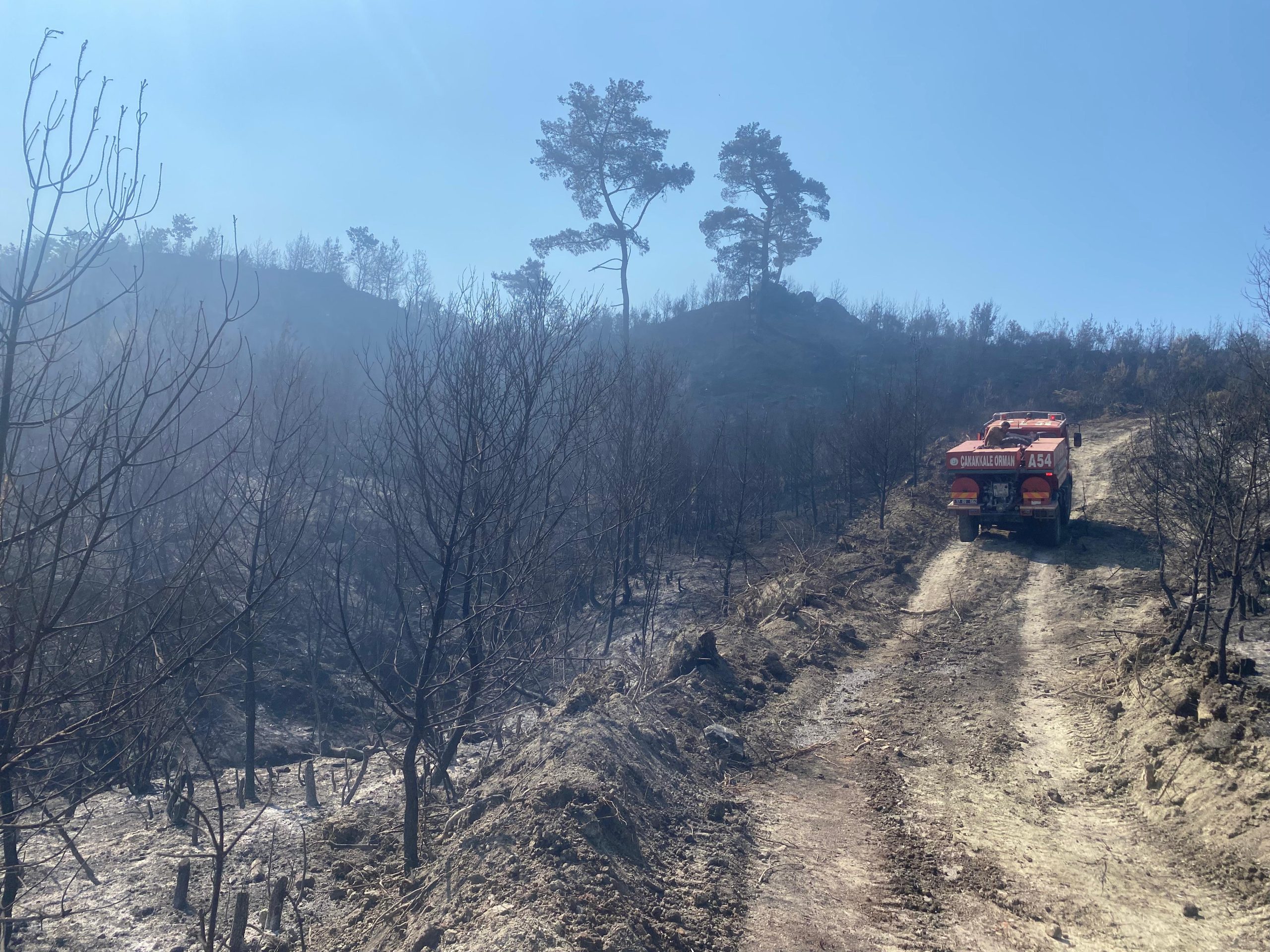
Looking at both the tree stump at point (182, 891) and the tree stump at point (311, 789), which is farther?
the tree stump at point (311, 789)

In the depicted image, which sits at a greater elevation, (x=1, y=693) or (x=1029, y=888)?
(x=1, y=693)

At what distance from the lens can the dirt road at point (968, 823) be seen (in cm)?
445

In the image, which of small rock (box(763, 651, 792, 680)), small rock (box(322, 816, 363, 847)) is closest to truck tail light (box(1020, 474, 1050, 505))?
small rock (box(763, 651, 792, 680))

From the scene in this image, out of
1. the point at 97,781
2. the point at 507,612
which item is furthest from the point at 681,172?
the point at 97,781

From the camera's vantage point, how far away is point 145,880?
18.7ft

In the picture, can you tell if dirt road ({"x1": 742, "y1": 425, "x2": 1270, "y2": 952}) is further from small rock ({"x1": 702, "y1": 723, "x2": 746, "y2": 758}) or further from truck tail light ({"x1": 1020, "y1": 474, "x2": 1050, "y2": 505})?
truck tail light ({"x1": 1020, "y1": 474, "x2": 1050, "y2": 505})

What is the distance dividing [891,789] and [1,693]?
589 centimetres

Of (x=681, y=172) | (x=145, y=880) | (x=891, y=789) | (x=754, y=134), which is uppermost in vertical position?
(x=754, y=134)

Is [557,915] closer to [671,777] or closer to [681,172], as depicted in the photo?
[671,777]

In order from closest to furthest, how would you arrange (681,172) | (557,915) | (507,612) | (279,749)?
1. (557,915)
2. (507,612)
3. (279,749)
4. (681,172)

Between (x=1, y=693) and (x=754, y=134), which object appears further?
(x=754, y=134)

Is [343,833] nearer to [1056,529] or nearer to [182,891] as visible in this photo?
[182,891]

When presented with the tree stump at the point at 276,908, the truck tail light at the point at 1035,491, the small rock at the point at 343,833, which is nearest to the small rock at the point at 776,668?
the small rock at the point at 343,833

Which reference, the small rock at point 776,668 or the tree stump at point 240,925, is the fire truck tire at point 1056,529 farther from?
the tree stump at point 240,925
